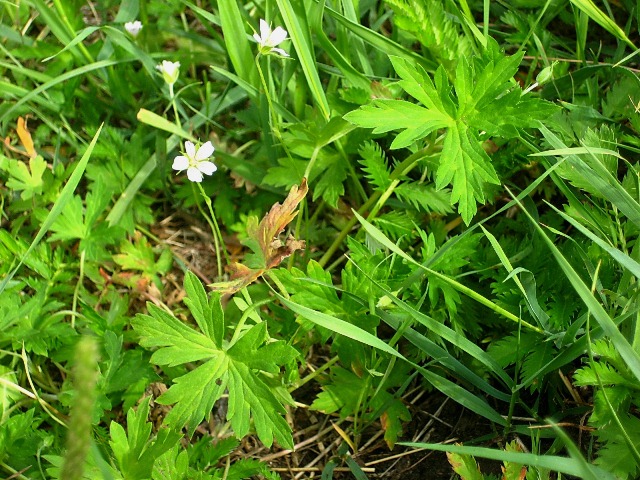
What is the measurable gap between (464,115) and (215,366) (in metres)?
0.94

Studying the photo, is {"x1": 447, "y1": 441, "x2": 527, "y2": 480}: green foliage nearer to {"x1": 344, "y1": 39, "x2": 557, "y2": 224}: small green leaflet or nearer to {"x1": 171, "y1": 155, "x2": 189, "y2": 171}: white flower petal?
{"x1": 344, "y1": 39, "x2": 557, "y2": 224}: small green leaflet

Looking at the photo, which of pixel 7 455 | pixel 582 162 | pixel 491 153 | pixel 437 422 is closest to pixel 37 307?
pixel 7 455

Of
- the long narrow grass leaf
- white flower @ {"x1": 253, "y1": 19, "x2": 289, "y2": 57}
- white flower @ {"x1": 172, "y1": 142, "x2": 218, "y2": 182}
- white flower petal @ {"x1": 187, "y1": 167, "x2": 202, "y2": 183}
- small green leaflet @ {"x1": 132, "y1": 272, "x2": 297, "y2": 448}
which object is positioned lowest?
small green leaflet @ {"x1": 132, "y1": 272, "x2": 297, "y2": 448}

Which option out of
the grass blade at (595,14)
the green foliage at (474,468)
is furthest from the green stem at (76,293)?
the grass blade at (595,14)

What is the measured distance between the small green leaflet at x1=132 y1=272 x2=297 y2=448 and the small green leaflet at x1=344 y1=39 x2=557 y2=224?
1.98 feet

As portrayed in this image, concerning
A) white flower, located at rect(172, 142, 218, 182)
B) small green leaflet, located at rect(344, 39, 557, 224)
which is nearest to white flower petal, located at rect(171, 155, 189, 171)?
white flower, located at rect(172, 142, 218, 182)

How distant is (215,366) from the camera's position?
5.37 feet

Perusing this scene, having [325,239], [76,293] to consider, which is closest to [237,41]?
[325,239]

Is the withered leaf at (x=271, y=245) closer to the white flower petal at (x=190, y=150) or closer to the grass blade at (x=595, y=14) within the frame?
the white flower petal at (x=190, y=150)

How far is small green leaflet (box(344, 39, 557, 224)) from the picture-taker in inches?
64.6

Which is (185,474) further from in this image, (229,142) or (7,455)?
(229,142)

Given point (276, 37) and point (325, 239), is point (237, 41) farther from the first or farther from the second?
point (325, 239)

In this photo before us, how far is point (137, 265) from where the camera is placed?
228 centimetres

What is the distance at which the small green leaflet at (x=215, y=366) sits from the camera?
159 centimetres
